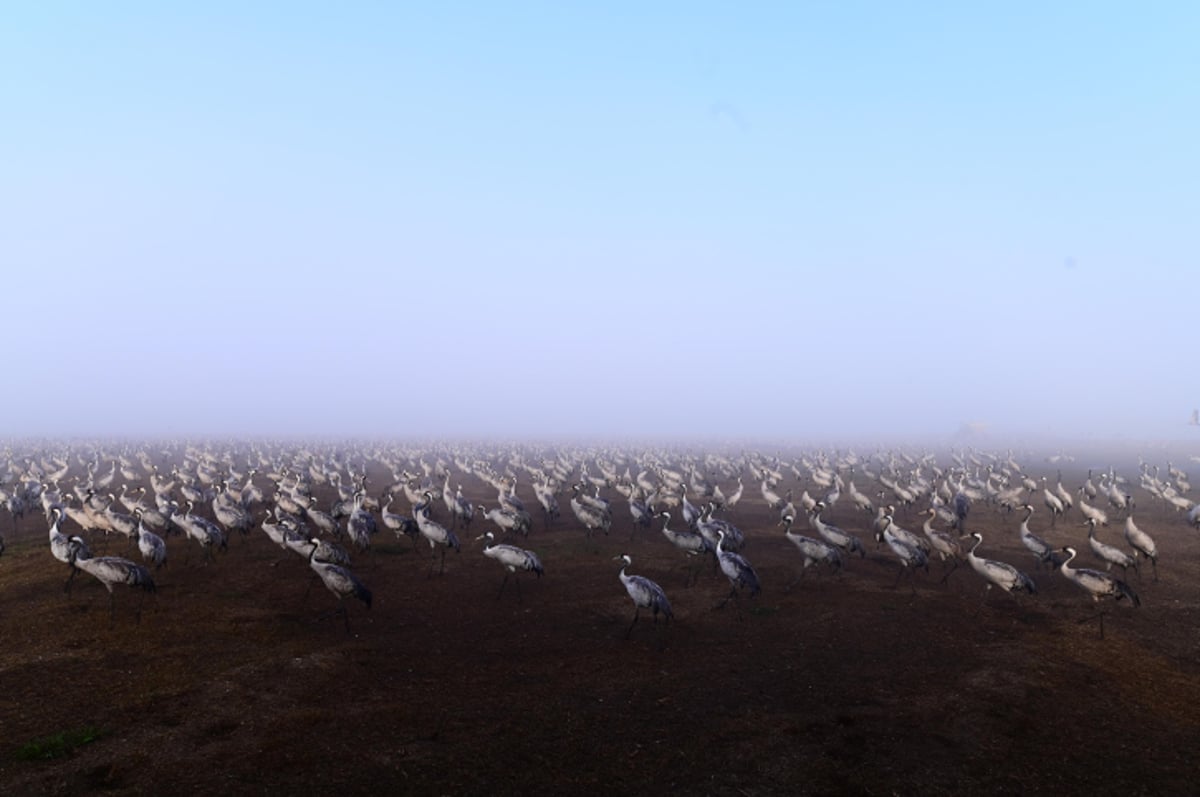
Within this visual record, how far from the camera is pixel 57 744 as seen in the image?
30.5 ft

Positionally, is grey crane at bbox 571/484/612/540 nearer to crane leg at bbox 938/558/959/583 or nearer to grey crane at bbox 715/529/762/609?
grey crane at bbox 715/529/762/609

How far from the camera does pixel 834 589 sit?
63.2ft

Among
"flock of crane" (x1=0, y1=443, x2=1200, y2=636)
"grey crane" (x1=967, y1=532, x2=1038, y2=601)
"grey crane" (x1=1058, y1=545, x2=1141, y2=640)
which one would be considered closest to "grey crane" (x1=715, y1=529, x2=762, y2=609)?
"flock of crane" (x1=0, y1=443, x2=1200, y2=636)

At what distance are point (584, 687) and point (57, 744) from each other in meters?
8.14

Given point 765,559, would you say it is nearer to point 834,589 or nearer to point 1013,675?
point 834,589

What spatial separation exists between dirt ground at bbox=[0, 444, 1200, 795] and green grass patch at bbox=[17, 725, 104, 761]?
57 millimetres

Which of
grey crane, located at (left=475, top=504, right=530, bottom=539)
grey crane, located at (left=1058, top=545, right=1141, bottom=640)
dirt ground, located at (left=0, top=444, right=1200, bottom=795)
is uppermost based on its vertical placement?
grey crane, located at (left=475, top=504, right=530, bottom=539)

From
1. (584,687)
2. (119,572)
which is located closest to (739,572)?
(584,687)

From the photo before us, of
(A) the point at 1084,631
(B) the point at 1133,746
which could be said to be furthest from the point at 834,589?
(B) the point at 1133,746

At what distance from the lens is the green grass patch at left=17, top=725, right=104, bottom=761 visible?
357 inches

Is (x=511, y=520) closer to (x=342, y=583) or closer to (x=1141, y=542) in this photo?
(x=342, y=583)

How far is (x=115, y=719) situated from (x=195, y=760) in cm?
222

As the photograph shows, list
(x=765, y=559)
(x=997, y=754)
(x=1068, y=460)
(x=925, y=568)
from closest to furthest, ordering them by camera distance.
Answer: (x=997, y=754) → (x=925, y=568) → (x=765, y=559) → (x=1068, y=460)

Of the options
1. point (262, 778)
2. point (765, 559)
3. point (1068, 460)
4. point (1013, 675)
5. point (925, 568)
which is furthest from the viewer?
point (1068, 460)
